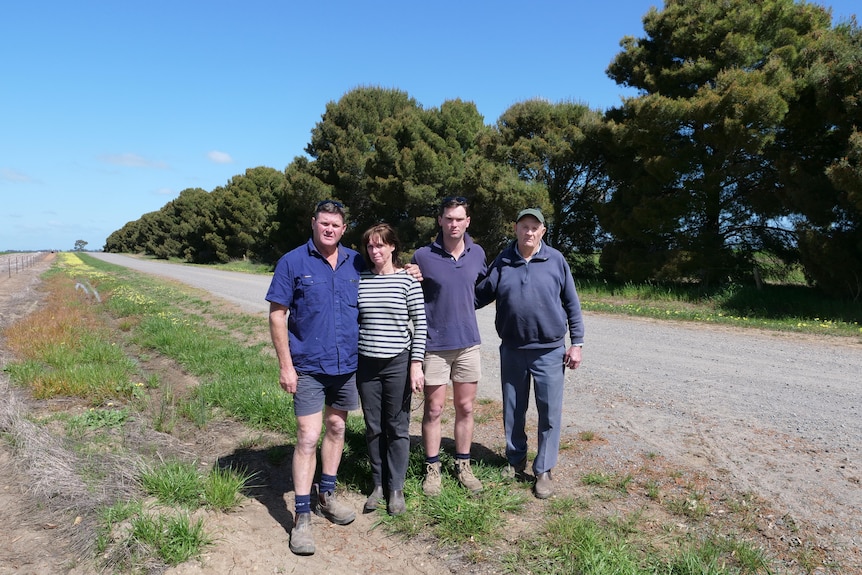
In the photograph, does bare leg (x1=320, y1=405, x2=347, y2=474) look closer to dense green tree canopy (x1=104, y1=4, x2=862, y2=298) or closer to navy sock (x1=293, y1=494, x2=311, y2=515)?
navy sock (x1=293, y1=494, x2=311, y2=515)

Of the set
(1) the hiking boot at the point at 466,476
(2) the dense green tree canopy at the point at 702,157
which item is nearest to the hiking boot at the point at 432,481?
(1) the hiking boot at the point at 466,476

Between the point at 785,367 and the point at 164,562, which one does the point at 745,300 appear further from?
the point at 164,562

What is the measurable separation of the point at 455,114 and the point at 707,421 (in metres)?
24.1

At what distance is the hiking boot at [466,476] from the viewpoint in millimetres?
3532

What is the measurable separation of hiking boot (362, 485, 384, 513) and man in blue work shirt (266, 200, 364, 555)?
0.44 meters

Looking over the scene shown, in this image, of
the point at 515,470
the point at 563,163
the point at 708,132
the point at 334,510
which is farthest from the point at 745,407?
the point at 563,163

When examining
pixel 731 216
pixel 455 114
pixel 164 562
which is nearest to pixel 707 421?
pixel 164 562

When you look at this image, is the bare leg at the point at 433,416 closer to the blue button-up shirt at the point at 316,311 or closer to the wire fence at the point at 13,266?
the blue button-up shirt at the point at 316,311

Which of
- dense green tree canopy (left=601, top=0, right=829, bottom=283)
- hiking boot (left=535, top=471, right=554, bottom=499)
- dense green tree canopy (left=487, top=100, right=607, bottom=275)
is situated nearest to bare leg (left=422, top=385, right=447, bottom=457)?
hiking boot (left=535, top=471, right=554, bottom=499)

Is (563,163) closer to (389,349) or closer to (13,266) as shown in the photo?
(389,349)

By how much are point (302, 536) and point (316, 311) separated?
1.24m

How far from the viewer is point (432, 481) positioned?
3.51 m

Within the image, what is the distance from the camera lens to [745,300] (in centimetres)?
1187

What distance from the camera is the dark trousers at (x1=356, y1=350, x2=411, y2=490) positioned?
10.6 ft
